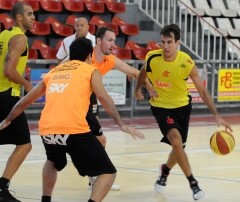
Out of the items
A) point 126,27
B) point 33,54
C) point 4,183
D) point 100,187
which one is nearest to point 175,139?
point 4,183

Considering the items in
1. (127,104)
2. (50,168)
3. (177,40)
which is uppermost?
(177,40)

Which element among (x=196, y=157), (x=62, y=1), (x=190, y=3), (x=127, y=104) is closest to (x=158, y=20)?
(x=190, y=3)

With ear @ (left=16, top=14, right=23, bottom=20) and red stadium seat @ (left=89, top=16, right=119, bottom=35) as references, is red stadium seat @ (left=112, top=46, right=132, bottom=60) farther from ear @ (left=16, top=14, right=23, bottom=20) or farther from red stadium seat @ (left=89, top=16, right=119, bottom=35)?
ear @ (left=16, top=14, right=23, bottom=20)

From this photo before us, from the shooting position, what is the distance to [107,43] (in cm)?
1074

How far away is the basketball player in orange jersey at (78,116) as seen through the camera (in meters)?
8.23

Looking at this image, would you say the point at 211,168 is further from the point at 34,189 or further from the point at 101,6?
the point at 101,6

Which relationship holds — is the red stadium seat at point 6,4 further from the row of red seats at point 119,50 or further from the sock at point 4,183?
the sock at point 4,183

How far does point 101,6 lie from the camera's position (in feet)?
78.7

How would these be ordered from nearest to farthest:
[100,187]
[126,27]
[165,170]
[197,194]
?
[100,187] → [197,194] → [165,170] → [126,27]

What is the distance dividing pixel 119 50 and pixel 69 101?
14.3 meters

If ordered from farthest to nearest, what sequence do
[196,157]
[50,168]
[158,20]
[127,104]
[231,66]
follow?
1. [158,20]
2. [231,66]
3. [127,104]
4. [196,157]
5. [50,168]

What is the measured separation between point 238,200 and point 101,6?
555 inches

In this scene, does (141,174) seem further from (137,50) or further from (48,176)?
(137,50)

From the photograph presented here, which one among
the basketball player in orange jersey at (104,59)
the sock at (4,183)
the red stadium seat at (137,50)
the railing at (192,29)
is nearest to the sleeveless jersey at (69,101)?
the sock at (4,183)
